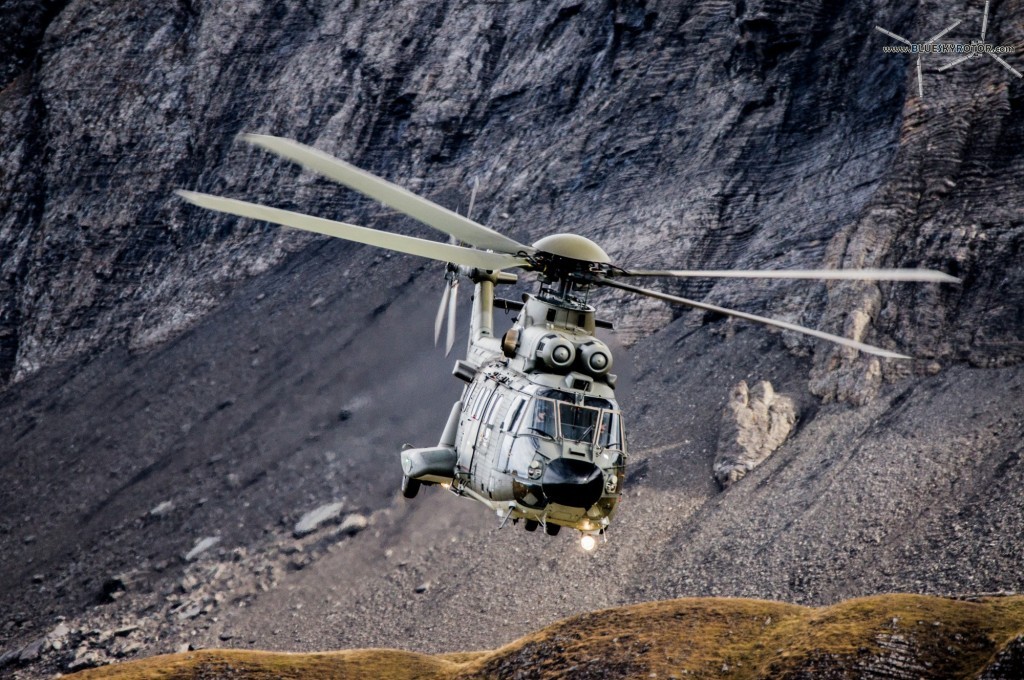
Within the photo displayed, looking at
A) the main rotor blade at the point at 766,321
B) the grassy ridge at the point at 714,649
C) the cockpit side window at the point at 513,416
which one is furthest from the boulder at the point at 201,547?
the main rotor blade at the point at 766,321

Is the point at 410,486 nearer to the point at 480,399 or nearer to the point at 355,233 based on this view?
the point at 480,399

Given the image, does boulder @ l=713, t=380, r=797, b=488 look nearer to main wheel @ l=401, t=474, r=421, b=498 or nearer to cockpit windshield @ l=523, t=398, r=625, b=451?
main wheel @ l=401, t=474, r=421, b=498

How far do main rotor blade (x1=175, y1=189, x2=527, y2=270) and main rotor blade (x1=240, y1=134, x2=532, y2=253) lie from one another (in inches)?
11.8

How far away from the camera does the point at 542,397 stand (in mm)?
21344

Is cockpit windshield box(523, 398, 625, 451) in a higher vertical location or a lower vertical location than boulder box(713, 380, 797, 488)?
higher

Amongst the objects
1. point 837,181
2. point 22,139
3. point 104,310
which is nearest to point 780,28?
point 837,181

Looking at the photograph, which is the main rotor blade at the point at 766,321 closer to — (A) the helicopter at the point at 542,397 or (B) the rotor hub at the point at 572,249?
(A) the helicopter at the point at 542,397

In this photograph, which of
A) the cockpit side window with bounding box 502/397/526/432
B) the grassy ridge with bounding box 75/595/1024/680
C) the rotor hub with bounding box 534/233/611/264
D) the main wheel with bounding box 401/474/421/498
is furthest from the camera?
the grassy ridge with bounding box 75/595/1024/680

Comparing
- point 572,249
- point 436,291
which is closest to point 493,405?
point 572,249

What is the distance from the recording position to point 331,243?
258ft

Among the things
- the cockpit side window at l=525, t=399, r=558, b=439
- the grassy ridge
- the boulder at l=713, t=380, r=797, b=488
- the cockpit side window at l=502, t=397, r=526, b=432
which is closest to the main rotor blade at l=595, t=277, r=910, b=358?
the cockpit side window at l=525, t=399, r=558, b=439

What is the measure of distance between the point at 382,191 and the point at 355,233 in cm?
227

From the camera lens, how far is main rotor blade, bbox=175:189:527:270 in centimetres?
1681

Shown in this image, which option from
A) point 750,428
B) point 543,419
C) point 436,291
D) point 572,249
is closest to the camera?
point 543,419
